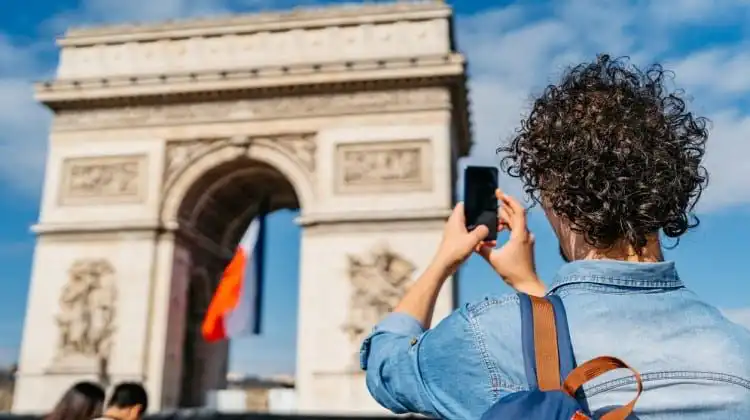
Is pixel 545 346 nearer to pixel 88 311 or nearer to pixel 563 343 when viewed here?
pixel 563 343

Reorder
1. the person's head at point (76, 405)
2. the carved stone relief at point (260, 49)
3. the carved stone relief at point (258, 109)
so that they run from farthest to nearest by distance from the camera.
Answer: the carved stone relief at point (260, 49), the carved stone relief at point (258, 109), the person's head at point (76, 405)

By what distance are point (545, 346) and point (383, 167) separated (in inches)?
483

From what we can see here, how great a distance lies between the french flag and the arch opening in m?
0.29

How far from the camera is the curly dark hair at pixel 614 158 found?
1311 millimetres

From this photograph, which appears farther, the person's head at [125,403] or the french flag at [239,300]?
the french flag at [239,300]

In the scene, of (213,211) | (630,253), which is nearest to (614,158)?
(630,253)

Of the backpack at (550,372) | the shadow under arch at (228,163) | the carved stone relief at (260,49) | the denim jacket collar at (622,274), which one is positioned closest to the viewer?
the backpack at (550,372)

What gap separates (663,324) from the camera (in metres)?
1.20

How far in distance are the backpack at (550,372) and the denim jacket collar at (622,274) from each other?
100 millimetres

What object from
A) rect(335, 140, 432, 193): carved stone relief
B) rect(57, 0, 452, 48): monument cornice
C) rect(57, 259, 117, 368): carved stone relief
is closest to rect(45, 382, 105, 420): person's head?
rect(335, 140, 432, 193): carved stone relief

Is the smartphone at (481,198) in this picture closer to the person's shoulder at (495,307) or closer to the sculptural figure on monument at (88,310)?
the person's shoulder at (495,307)

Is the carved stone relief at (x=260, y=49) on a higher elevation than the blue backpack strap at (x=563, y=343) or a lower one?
higher

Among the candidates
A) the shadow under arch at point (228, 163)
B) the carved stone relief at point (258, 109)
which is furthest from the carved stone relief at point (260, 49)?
the shadow under arch at point (228, 163)

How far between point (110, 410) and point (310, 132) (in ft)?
33.0
